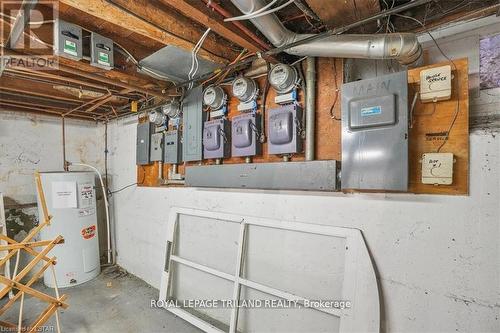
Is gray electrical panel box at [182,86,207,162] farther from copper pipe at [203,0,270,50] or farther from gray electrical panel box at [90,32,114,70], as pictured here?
copper pipe at [203,0,270,50]

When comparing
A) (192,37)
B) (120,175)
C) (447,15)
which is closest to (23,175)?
(120,175)

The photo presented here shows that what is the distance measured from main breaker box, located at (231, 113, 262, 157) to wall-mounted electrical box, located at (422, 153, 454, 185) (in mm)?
993

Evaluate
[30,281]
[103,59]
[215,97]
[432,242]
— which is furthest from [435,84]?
[30,281]

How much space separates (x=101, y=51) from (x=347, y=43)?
1.46m

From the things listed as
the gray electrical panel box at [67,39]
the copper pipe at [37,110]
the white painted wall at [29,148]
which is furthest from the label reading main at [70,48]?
the white painted wall at [29,148]

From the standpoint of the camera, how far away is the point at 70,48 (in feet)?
4.48

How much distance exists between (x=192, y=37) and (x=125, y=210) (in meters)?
2.35

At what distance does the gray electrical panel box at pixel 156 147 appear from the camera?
248cm

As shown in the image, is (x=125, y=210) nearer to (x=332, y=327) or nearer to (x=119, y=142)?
(x=119, y=142)

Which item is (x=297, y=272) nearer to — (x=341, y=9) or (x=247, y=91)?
(x=247, y=91)

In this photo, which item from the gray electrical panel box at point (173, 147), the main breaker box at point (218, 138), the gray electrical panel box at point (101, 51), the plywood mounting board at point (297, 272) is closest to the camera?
the plywood mounting board at point (297, 272)

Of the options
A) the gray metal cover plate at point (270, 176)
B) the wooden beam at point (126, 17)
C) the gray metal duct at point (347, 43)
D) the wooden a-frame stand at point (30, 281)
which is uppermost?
the wooden beam at point (126, 17)

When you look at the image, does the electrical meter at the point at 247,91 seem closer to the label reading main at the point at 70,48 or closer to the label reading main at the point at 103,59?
the label reading main at the point at 103,59

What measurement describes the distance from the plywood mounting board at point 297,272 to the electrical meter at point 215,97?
0.88 metres
